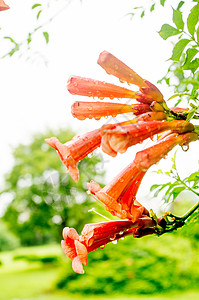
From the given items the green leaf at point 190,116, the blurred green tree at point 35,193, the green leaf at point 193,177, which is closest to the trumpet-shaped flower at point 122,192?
the green leaf at point 190,116

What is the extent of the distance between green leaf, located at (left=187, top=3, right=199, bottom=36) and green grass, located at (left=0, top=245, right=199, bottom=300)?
7.37m

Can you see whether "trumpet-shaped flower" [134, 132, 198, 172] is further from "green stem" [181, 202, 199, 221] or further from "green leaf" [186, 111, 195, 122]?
"green stem" [181, 202, 199, 221]

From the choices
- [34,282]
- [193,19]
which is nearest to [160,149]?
[193,19]

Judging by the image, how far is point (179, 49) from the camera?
70 cm

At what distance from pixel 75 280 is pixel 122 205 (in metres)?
9.75

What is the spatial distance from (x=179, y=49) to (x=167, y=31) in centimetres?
4

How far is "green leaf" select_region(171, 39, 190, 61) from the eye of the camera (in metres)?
0.69

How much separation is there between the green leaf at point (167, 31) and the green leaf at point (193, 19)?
25 mm

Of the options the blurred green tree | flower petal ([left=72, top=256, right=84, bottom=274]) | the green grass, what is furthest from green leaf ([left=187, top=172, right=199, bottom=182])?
the blurred green tree

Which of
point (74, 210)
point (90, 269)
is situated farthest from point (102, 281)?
point (74, 210)

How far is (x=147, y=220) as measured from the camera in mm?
641

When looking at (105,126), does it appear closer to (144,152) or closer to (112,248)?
(144,152)

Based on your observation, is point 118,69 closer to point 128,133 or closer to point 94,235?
point 128,133

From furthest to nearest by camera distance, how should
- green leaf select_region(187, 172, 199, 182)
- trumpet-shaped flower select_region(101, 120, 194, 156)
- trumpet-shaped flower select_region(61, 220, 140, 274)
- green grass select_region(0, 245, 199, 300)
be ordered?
green grass select_region(0, 245, 199, 300), green leaf select_region(187, 172, 199, 182), trumpet-shaped flower select_region(61, 220, 140, 274), trumpet-shaped flower select_region(101, 120, 194, 156)
